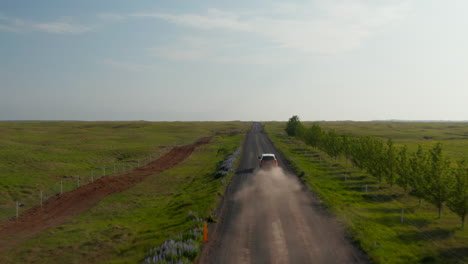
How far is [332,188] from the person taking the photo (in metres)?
31.1

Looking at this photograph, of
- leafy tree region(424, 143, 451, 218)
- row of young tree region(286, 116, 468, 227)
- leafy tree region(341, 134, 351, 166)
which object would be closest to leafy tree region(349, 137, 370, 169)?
row of young tree region(286, 116, 468, 227)

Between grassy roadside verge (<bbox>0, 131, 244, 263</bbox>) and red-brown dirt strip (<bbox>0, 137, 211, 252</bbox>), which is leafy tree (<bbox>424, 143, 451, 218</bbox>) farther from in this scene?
red-brown dirt strip (<bbox>0, 137, 211, 252</bbox>)

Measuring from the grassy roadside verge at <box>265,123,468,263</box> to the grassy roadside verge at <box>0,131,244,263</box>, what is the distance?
9.86 metres

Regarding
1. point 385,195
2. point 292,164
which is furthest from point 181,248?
point 292,164

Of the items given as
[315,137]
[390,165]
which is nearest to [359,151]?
[390,165]

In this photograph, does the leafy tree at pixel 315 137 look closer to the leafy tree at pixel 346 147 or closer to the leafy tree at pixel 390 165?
the leafy tree at pixel 346 147

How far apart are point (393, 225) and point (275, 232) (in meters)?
9.20

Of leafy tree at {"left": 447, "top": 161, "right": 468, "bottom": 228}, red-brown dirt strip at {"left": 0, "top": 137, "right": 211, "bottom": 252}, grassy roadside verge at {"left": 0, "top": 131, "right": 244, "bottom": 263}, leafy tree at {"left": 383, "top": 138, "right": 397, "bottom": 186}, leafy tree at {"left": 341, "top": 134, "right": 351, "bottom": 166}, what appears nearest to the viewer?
grassy roadside verge at {"left": 0, "top": 131, "right": 244, "bottom": 263}

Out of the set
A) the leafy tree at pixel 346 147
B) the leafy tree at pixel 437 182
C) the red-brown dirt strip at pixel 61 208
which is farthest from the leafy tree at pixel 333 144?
the red-brown dirt strip at pixel 61 208

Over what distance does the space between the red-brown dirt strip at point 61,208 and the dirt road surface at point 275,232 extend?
12465 mm

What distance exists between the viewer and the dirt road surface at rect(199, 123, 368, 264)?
14.3 m

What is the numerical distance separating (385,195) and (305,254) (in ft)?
64.3

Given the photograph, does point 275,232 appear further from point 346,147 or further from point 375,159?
point 346,147

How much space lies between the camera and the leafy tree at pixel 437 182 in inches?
906
